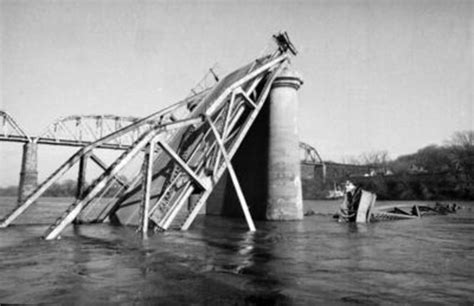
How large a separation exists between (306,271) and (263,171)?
18.8m

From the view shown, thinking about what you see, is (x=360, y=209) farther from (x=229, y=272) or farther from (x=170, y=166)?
(x=229, y=272)

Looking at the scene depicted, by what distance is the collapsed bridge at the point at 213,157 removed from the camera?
19328 millimetres

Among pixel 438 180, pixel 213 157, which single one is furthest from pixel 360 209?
pixel 438 180

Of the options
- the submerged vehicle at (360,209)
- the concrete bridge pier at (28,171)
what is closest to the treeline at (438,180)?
the submerged vehicle at (360,209)

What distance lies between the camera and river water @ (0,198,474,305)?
7.41m

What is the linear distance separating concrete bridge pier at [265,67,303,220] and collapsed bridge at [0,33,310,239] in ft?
0.24

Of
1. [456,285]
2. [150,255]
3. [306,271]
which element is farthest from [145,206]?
[456,285]

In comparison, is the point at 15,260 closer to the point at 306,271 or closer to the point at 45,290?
the point at 45,290

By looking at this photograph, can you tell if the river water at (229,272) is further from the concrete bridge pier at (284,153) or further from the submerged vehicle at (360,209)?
the submerged vehicle at (360,209)

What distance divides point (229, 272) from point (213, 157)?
41.4 feet

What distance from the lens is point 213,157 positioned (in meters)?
22.0

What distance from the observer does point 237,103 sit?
26.1 meters

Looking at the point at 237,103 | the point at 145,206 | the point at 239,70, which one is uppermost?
the point at 239,70

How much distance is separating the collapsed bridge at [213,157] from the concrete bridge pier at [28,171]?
7583 centimetres
